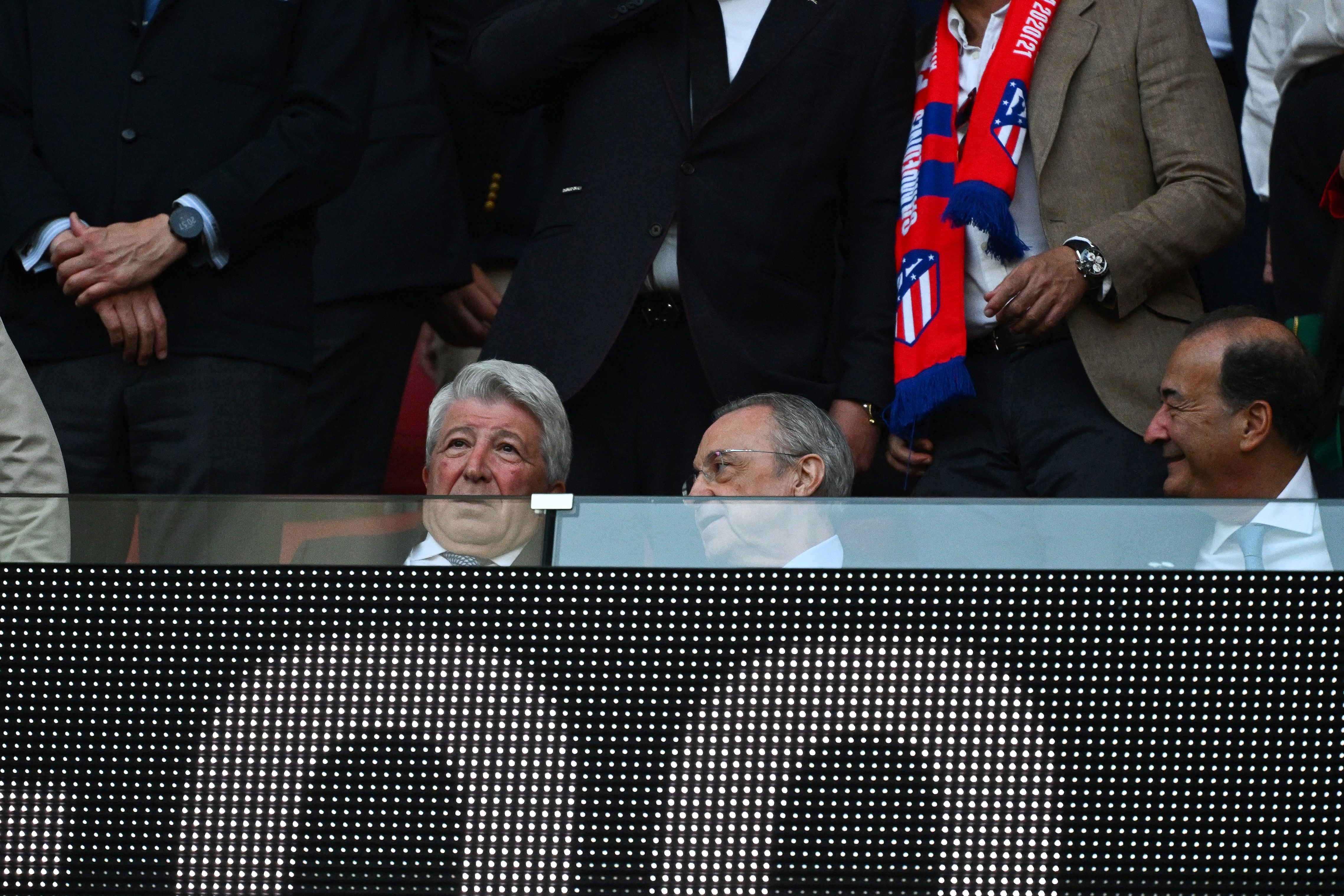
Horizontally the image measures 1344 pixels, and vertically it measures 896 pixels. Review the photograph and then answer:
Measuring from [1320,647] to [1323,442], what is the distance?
180 cm

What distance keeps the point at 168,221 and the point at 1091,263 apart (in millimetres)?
1769

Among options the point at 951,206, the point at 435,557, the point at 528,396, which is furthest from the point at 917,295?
the point at 435,557

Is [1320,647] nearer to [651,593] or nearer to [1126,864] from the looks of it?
[1126,864]

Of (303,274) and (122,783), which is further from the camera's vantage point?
(303,274)

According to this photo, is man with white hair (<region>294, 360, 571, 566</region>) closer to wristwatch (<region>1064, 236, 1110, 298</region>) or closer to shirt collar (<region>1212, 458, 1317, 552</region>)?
wristwatch (<region>1064, 236, 1110, 298</region>)

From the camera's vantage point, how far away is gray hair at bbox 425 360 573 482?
3.36 m

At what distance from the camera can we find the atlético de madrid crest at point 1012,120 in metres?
3.44

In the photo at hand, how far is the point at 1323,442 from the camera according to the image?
3389 millimetres

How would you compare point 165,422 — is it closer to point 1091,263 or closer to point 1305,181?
point 1091,263

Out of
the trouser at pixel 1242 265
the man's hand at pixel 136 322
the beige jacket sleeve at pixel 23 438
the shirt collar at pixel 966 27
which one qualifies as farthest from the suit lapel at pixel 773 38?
the trouser at pixel 1242 265

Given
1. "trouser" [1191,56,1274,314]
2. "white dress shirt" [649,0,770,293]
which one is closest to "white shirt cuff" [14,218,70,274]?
"white dress shirt" [649,0,770,293]

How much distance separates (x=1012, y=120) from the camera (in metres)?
3.45

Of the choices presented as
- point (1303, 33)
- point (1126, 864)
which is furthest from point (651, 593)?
point (1303, 33)

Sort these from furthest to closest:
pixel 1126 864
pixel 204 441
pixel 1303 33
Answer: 1. pixel 1303 33
2. pixel 204 441
3. pixel 1126 864
